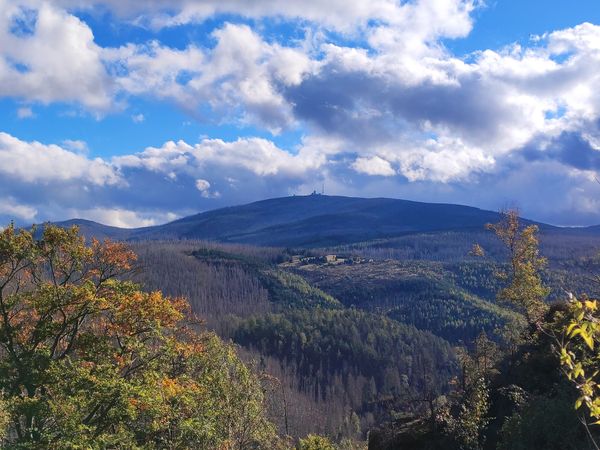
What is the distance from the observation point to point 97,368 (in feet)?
100

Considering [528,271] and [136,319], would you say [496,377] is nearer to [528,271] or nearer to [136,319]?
[528,271]

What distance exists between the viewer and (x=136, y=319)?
3544 cm

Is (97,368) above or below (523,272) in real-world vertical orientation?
below

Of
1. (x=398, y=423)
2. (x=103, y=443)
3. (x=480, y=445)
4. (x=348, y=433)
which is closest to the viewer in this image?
(x=103, y=443)

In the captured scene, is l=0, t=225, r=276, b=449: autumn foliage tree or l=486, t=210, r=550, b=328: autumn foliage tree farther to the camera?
l=486, t=210, r=550, b=328: autumn foliage tree

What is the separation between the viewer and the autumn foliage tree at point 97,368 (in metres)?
29.6

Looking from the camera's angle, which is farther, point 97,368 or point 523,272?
point 523,272

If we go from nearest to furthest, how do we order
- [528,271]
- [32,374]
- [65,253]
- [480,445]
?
1. [32,374]
2. [65,253]
3. [480,445]
4. [528,271]

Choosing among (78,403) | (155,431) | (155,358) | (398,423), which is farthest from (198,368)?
(398,423)

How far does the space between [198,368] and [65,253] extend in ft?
46.3

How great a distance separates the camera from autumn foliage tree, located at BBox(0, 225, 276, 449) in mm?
29562

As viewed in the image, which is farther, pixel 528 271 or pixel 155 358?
pixel 528 271

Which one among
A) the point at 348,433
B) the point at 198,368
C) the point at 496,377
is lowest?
the point at 348,433

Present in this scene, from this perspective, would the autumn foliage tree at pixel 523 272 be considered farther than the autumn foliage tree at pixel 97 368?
Yes
